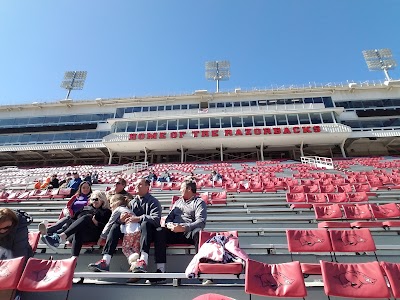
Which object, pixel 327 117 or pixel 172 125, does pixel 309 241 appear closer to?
pixel 172 125

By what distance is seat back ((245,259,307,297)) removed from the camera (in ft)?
7.66

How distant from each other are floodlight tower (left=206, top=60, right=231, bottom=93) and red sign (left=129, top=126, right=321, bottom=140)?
14.3 meters

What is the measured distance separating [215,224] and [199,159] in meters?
23.8

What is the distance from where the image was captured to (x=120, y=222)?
12.0ft

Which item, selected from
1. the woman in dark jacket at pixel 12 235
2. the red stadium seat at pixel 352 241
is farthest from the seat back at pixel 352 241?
the woman in dark jacket at pixel 12 235

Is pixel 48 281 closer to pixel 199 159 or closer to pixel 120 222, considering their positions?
pixel 120 222

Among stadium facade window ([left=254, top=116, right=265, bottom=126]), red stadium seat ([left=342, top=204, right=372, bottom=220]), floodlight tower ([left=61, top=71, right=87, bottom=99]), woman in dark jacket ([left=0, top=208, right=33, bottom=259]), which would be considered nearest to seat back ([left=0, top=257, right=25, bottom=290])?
woman in dark jacket ([left=0, top=208, right=33, bottom=259])

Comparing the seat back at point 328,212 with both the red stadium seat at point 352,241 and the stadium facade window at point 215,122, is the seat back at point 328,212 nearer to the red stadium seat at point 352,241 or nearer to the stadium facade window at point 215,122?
the red stadium seat at point 352,241

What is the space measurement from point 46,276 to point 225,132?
2349 cm

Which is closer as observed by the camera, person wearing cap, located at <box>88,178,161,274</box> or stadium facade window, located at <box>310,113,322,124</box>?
person wearing cap, located at <box>88,178,161,274</box>

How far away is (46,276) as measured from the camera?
2.55 metres

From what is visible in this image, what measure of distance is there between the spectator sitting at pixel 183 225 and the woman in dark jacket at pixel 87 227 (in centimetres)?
103

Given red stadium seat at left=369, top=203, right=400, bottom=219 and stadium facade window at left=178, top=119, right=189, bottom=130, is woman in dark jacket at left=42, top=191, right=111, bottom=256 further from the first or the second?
stadium facade window at left=178, top=119, right=189, bottom=130

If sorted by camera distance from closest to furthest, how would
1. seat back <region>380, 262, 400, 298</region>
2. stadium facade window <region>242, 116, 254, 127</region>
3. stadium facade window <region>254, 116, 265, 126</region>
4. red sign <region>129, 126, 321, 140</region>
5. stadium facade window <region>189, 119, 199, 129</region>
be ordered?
seat back <region>380, 262, 400, 298</region>, red sign <region>129, 126, 321, 140</region>, stadium facade window <region>254, 116, 265, 126</region>, stadium facade window <region>242, 116, 254, 127</region>, stadium facade window <region>189, 119, 199, 129</region>
